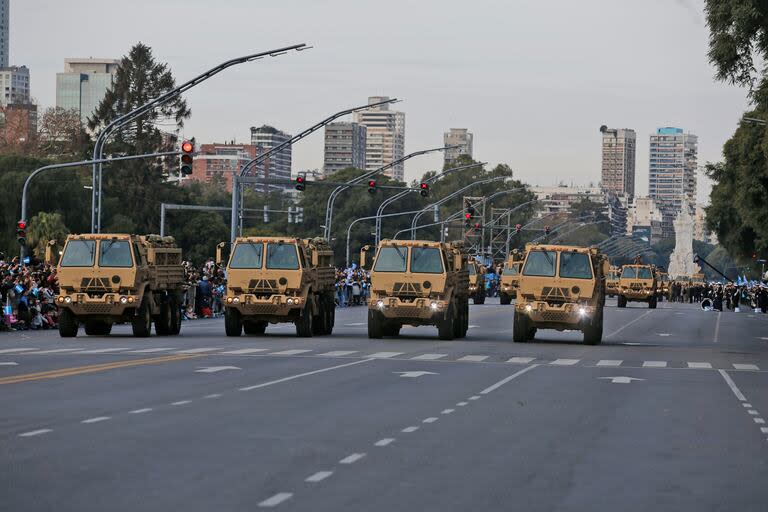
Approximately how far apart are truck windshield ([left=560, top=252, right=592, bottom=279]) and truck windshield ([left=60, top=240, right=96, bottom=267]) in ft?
41.0

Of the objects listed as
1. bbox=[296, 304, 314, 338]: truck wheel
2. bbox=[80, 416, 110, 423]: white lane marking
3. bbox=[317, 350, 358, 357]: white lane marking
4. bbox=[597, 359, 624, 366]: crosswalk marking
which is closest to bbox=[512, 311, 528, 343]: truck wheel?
bbox=[296, 304, 314, 338]: truck wheel

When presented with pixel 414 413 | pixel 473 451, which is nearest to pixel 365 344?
pixel 414 413

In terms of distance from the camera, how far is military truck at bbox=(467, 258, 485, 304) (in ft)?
295

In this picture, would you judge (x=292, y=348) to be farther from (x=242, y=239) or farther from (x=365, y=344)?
(x=242, y=239)

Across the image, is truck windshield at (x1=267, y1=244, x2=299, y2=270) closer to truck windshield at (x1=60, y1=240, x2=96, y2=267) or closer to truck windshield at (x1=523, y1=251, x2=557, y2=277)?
truck windshield at (x1=60, y1=240, x2=96, y2=267)

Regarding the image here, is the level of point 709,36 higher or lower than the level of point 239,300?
higher

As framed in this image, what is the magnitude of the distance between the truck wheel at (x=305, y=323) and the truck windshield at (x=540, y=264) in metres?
5.93

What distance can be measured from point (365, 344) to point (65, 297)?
25.0ft

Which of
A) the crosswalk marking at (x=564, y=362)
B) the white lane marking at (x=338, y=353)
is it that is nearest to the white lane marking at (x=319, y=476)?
the crosswalk marking at (x=564, y=362)

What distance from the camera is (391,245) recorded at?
146ft

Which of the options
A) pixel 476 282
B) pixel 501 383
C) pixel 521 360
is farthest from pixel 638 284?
pixel 501 383

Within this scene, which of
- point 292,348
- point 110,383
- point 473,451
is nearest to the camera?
point 473,451

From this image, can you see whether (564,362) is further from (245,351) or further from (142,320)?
(142,320)

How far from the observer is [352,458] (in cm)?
1477
